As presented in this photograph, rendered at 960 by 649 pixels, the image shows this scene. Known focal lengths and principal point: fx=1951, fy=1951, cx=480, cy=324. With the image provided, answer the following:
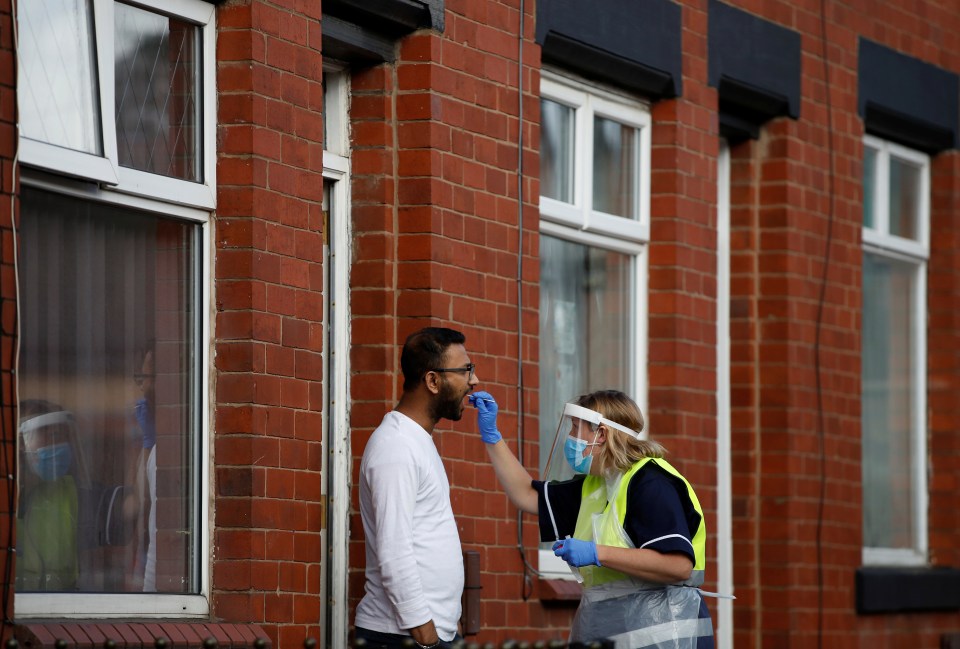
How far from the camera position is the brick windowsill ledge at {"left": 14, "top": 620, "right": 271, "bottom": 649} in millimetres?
6016

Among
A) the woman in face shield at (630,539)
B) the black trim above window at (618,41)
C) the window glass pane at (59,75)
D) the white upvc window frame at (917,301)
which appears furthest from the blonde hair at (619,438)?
the white upvc window frame at (917,301)

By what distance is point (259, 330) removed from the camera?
23.2ft

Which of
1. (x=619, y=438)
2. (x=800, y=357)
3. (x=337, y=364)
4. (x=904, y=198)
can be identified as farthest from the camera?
(x=904, y=198)

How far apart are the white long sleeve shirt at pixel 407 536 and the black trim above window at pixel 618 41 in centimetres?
268

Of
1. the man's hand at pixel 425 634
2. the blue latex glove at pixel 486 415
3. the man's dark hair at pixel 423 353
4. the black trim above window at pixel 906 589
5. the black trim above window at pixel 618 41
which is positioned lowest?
the black trim above window at pixel 906 589

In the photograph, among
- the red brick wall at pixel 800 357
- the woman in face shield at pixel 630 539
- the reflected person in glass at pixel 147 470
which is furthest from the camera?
the red brick wall at pixel 800 357

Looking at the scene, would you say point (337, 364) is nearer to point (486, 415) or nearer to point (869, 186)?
point (486, 415)

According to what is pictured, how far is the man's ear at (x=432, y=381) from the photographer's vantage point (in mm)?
6988

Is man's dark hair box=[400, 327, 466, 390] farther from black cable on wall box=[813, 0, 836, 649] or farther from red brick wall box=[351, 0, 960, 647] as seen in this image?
black cable on wall box=[813, 0, 836, 649]

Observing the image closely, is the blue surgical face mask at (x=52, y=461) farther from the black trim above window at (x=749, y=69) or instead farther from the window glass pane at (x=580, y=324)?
the black trim above window at (x=749, y=69)

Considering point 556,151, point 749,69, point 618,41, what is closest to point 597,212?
point 556,151

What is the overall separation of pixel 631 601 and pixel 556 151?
2.94 m

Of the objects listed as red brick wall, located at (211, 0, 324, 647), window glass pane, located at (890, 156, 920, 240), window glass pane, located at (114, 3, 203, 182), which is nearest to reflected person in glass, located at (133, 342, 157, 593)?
red brick wall, located at (211, 0, 324, 647)

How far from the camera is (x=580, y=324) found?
9562 mm
